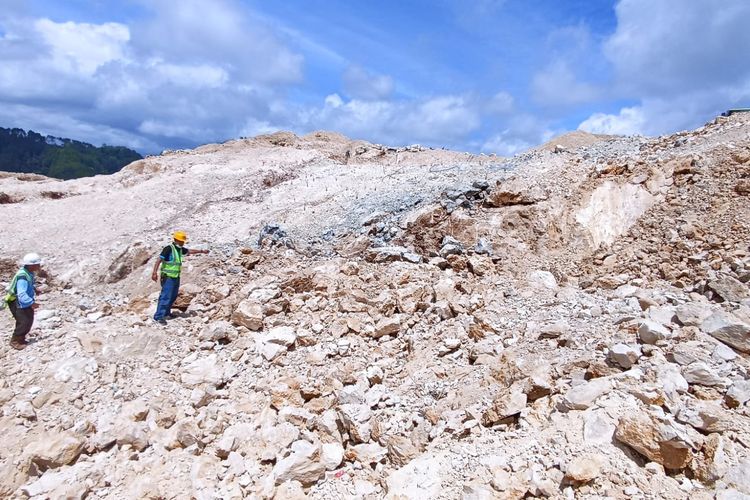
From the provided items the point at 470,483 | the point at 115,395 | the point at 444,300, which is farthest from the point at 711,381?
the point at 115,395

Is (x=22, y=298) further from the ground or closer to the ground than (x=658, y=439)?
closer to the ground

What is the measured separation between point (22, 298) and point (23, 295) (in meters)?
0.05

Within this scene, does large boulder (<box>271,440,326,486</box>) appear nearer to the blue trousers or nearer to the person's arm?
the blue trousers

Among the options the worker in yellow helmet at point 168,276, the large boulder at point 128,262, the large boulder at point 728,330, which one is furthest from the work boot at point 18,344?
the large boulder at point 728,330

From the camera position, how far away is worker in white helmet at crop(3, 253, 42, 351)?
6.76 meters

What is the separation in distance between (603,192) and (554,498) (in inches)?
240

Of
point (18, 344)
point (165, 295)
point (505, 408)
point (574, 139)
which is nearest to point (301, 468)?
point (505, 408)

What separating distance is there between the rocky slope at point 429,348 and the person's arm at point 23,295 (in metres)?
0.64

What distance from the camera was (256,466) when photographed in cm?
484

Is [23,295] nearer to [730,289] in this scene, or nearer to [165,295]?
[165,295]

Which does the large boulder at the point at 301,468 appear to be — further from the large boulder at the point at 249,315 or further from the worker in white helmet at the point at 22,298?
the worker in white helmet at the point at 22,298

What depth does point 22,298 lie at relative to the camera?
22.1 feet

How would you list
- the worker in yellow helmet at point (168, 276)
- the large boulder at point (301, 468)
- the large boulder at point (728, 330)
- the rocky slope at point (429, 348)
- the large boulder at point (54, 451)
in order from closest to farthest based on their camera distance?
the rocky slope at point (429, 348)
the large boulder at point (728, 330)
the large boulder at point (301, 468)
the large boulder at point (54, 451)
the worker in yellow helmet at point (168, 276)

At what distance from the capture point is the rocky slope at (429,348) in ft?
12.9
